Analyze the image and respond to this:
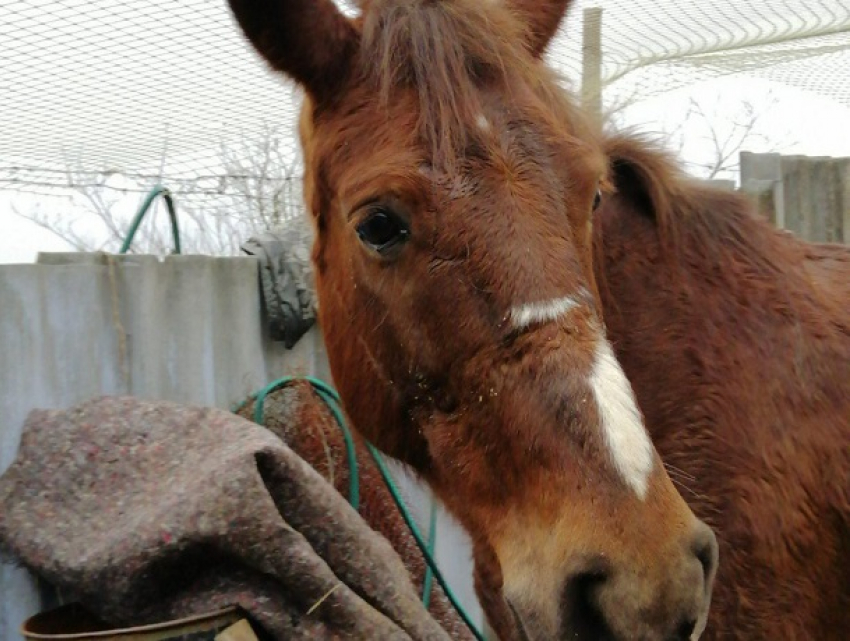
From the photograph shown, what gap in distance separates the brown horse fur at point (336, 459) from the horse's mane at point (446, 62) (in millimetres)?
1237

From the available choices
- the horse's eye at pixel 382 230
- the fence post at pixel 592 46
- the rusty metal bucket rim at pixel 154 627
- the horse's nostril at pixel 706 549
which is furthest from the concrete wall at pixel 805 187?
the rusty metal bucket rim at pixel 154 627

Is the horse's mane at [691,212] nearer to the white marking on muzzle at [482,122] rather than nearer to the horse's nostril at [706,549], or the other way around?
the white marking on muzzle at [482,122]

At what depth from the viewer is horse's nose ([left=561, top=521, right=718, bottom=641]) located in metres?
1.18

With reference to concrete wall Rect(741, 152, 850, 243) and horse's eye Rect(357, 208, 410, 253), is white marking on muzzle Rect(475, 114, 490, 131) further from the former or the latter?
concrete wall Rect(741, 152, 850, 243)

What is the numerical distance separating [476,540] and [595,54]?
8.05 ft

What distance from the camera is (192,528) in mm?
1588

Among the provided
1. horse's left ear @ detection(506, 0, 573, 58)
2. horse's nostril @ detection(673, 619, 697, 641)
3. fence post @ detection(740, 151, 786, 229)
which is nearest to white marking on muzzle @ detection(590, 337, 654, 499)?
horse's nostril @ detection(673, 619, 697, 641)

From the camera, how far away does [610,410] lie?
4.25 ft

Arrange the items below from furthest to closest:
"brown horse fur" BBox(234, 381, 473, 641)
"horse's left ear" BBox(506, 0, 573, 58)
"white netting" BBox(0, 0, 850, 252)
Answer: "white netting" BBox(0, 0, 850, 252) → "brown horse fur" BBox(234, 381, 473, 641) → "horse's left ear" BBox(506, 0, 573, 58)

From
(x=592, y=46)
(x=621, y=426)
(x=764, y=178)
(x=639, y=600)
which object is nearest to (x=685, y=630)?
(x=639, y=600)

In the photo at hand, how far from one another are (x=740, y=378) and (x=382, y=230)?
103cm

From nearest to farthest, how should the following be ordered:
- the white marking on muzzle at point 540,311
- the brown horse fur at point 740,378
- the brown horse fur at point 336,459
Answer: the white marking on muzzle at point 540,311 < the brown horse fur at point 740,378 < the brown horse fur at point 336,459

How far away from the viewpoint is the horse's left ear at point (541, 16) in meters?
2.10

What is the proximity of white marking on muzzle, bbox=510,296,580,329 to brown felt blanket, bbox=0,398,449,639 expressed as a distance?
0.66 metres
